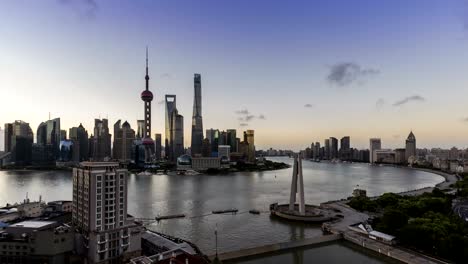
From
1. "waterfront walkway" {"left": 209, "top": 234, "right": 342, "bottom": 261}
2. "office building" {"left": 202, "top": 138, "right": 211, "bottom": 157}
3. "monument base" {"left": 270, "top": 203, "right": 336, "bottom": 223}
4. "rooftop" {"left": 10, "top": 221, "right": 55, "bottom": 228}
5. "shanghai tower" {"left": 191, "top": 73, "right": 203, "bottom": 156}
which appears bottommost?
"waterfront walkway" {"left": 209, "top": 234, "right": 342, "bottom": 261}

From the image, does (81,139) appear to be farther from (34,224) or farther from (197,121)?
(34,224)

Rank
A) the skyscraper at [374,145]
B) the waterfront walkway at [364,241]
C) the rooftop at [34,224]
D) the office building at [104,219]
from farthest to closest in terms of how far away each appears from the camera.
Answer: the skyscraper at [374,145]
the waterfront walkway at [364,241]
the rooftop at [34,224]
the office building at [104,219]

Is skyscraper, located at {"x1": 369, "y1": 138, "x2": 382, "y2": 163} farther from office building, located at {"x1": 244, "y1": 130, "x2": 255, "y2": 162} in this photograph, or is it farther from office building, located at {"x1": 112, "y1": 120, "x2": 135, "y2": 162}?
office building, located at {"x1": 112, "y1": 120, "x2": 135, "y2": 162}

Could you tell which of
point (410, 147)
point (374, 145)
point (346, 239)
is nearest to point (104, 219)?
point (346, 239)

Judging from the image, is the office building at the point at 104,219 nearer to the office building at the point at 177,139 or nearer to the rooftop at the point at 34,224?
the rooftop at the point at 34,224

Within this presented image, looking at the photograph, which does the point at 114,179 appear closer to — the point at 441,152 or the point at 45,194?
the point at 45,194

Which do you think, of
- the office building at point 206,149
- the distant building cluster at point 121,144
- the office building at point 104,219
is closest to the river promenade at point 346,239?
the office building at point 104,219

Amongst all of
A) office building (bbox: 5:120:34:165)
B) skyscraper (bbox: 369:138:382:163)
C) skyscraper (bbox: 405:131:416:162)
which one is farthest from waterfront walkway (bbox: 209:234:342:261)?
skyscraper (bbox: 369:138:382:163)
